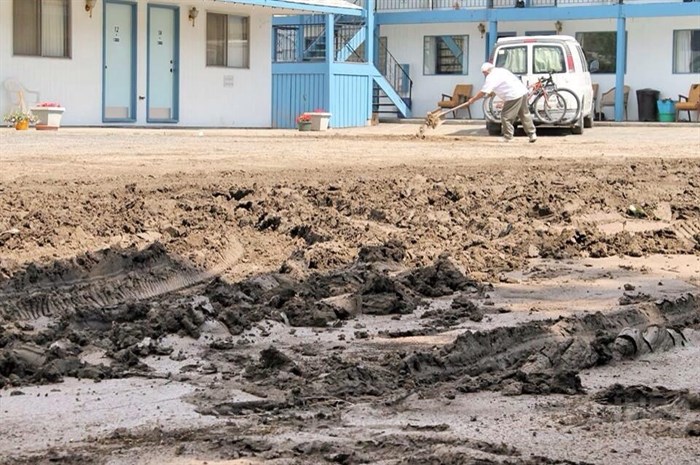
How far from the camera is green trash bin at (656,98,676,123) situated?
36125 millimetres

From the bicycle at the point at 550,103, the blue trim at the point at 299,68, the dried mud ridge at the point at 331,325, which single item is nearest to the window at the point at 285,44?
the blue trim at the point at 299,68

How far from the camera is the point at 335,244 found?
1051 cm

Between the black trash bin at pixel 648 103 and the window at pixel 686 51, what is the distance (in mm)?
1027

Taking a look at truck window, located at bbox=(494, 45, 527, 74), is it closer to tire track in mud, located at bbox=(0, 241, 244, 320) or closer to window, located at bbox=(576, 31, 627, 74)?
window, located at bbox=(576, 31, 627, 74)

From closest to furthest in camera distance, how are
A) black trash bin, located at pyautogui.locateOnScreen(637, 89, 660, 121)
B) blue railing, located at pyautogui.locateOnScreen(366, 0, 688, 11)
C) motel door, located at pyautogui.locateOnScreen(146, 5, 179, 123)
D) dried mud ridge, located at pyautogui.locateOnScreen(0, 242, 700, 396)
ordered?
1. dried mud ridge, located at pyautogui.locateOnScreen(0, 242, 700, 396)
2. motel door, located at pyautogui.locateOnScreen(146, 5, 179, 123)
3. black trash bin, located at pyautogui.locateOnScreen(637, 89, 660, 121)
4. blue railing, located at pyautogui.locateOnScreen(366, 0, 688, 11)

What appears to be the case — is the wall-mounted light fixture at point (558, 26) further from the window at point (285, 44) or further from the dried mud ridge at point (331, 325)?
the dried mud ridge at point (331, 325)

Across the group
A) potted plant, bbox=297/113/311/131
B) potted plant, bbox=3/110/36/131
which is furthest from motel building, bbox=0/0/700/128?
potted plant, bbox=297/113/311/131

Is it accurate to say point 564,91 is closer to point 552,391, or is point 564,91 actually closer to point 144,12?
point 144,12

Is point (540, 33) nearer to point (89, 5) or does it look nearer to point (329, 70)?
point (329, 70)

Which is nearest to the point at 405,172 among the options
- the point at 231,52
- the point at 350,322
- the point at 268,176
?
the point at 268,176

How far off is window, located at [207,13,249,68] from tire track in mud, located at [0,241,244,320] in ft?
70.8

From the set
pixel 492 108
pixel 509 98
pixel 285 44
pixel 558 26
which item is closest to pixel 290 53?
pixel 285 44

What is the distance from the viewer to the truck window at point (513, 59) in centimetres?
2788

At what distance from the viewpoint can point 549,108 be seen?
2719 cm
